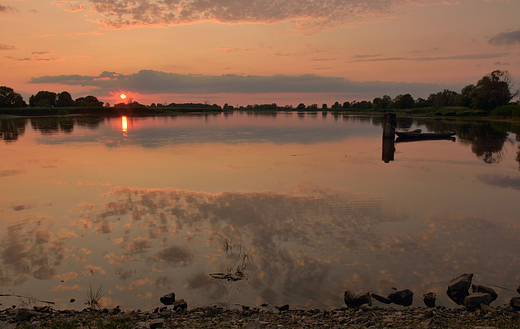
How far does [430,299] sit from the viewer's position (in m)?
6.56

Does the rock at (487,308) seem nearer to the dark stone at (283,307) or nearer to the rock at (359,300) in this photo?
the rock at (359,300)

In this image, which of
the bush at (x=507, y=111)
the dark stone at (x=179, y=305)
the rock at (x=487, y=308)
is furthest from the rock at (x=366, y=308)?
the bush at (x=507, y=111)

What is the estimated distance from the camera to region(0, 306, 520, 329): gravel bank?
220 inches

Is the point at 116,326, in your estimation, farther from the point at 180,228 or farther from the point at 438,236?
the point at 438,236

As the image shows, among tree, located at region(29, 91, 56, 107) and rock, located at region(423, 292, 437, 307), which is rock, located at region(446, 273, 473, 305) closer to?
rock, located at region(423, 292, 437, 307)

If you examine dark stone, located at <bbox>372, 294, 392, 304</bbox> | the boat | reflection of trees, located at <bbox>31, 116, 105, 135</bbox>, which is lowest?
dark stone, located at <bbox>372, 294, 392, 304</bbox>

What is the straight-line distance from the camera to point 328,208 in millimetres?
12180

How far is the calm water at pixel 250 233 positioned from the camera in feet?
23.5

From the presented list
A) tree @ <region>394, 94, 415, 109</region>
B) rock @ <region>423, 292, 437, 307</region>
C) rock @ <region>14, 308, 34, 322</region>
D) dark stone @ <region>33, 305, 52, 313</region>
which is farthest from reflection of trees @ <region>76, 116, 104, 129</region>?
tree @ <region>394, 94, 415, 109</region>

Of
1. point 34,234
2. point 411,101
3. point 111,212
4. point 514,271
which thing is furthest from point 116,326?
point 411,101

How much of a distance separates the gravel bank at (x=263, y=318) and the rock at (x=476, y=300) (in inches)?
7.7

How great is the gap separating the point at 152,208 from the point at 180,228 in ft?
7.70

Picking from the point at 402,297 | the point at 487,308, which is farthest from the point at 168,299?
the point at 487,308

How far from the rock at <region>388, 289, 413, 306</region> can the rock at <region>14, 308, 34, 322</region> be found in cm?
671
